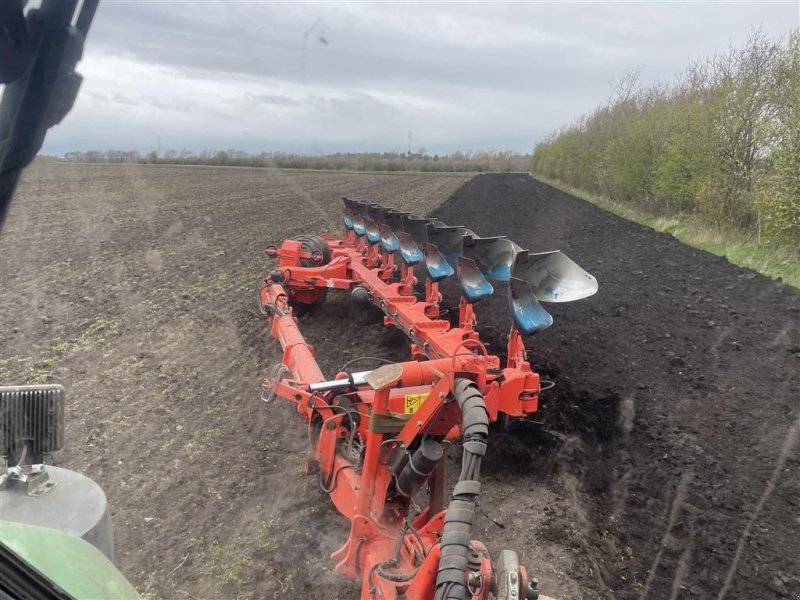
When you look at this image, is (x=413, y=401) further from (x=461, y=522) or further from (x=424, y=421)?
(x=461, y=522)

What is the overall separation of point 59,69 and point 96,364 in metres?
5.76

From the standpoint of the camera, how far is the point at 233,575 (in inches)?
135

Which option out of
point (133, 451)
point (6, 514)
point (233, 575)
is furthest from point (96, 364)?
point (6, 514)

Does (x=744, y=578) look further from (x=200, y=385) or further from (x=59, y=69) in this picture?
(x=200, y=385)

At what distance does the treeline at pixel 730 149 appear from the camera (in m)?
12.4

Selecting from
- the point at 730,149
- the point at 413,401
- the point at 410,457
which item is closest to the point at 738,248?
the point at 730,149

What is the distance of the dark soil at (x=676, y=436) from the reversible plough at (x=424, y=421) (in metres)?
0.97

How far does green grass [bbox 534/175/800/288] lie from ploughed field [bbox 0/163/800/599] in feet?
6.38

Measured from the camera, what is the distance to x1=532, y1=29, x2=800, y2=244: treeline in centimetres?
1242

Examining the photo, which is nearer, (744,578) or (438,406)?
(438,406)

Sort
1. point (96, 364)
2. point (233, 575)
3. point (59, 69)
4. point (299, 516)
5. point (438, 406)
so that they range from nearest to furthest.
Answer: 1. point (59, 69)
2. point (438, 406)
3. point (233, 575)
4. point (299, 516)
5. point (96, 364)

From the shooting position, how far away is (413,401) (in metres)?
2.96

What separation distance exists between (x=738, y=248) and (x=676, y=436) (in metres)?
10.8

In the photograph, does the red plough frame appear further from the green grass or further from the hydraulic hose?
the green grass
